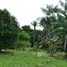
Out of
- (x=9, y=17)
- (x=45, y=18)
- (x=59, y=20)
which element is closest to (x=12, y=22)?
(x=9, y=17)

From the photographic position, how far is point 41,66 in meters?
13.7

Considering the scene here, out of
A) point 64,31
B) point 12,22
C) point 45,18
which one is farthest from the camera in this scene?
point 45,18

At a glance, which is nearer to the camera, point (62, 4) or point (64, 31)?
point (64, 31)

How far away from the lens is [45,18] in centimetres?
3691

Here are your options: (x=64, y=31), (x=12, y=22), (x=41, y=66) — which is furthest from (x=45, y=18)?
(x=41, y=66)

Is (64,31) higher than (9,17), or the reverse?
(9,17)

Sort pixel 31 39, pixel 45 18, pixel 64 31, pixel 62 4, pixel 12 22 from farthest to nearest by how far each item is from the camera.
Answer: pixel 31 39 < pixel 45 18 < pixel 12 22 < pixel 62 4 < pixel 64 31

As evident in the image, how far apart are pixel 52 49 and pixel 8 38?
17.6 ft

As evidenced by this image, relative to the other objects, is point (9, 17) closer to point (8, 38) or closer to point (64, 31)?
point (8, 38)

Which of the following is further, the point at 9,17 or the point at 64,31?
the point at 9,17

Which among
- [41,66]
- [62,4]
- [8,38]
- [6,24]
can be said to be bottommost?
[41,66]

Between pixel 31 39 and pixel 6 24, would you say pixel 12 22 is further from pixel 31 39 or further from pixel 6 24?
pixel 31 39

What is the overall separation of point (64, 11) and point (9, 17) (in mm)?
6712

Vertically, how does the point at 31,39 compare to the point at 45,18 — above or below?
below
